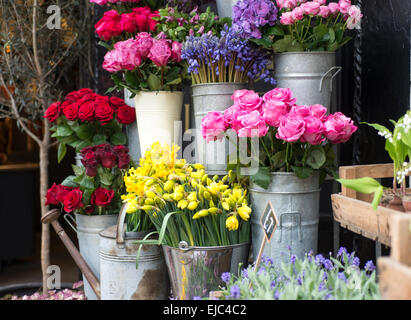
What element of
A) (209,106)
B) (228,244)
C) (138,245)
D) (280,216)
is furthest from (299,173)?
(138,245)

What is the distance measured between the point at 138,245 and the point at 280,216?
494 millimetres

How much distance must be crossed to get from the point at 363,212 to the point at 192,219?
593 mm

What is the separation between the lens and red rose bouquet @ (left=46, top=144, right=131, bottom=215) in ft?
6.22

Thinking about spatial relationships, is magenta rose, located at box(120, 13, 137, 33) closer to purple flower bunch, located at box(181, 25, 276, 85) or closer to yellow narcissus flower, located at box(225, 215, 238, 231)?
purple flower bunch, located at box(181, 25, 276, 85)

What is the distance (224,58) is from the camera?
66.8 inches

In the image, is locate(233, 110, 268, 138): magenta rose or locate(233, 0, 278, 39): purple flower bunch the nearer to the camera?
locate(233, 110, 268, 138): magenta rose

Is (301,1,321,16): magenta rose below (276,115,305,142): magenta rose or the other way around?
the other way around

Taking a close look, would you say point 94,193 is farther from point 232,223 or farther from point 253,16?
point 253,16

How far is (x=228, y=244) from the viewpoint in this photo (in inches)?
61.3

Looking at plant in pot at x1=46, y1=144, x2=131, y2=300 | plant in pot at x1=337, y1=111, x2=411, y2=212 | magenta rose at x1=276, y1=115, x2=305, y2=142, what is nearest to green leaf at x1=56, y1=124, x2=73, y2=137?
plant in pot at x1=46, y1=144, x2=131, y2=300

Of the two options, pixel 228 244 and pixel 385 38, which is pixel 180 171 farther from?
pixel 385 38

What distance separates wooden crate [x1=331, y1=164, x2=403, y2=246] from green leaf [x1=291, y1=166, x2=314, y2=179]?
0.18 m

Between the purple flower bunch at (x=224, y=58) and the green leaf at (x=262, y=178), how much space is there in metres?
0.34

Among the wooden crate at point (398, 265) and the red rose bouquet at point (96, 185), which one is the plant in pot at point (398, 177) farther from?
the red rose bouquet at point (96, 185)
